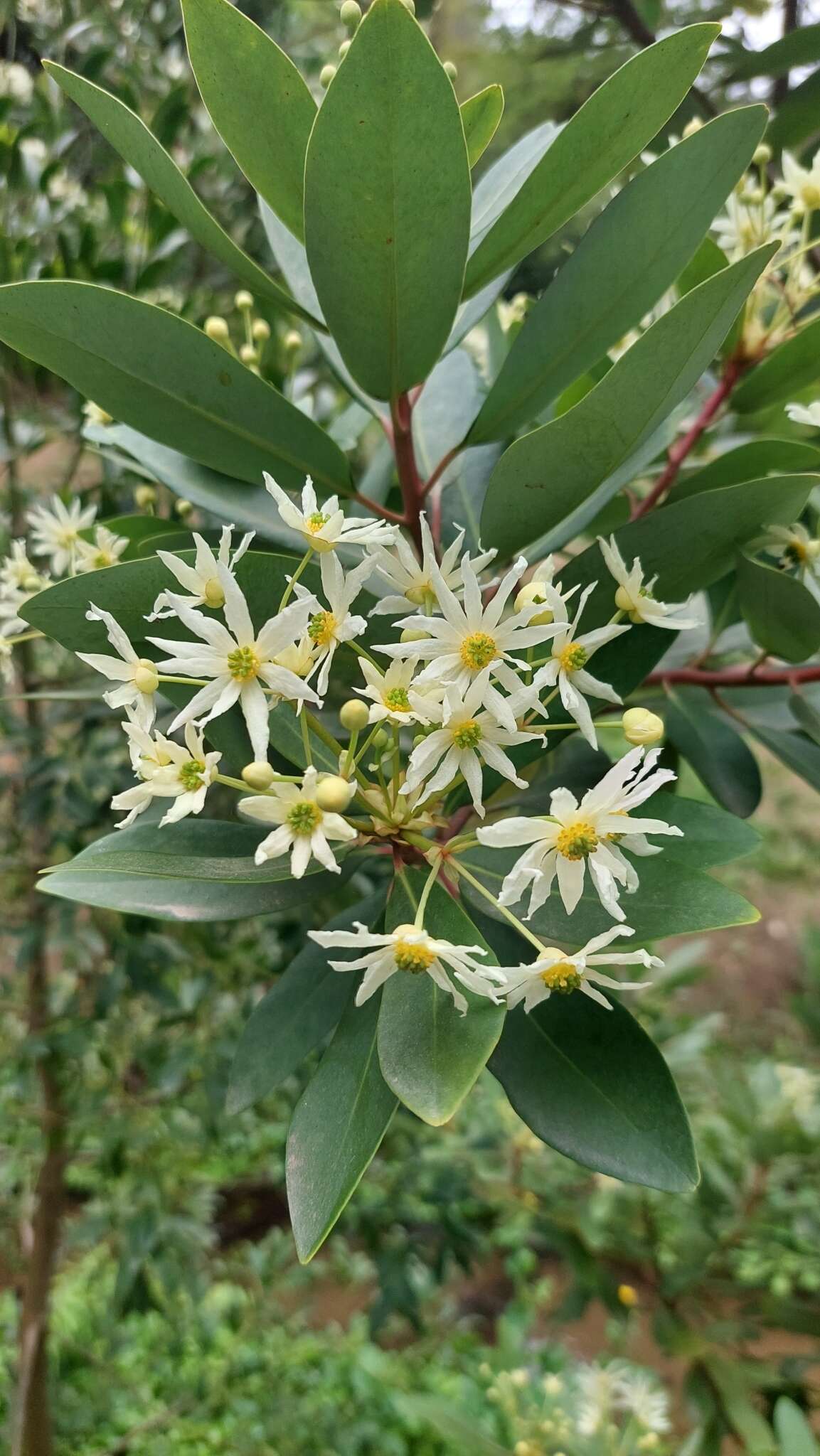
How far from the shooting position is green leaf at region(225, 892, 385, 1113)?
57 cm

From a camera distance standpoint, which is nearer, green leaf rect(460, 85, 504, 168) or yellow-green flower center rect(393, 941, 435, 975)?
yellow-green flower center rect(393, 941, 435, 975)

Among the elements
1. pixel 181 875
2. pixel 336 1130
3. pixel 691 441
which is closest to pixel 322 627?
pixel 181 875

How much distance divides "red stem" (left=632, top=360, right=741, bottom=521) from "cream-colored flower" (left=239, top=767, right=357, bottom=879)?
0.34 metres

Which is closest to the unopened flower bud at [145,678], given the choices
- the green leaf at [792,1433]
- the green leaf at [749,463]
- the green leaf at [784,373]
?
the green leaf at [749,463]

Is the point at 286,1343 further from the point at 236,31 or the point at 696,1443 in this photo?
the point at 236,31

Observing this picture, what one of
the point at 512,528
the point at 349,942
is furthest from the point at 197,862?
the point at 512,528

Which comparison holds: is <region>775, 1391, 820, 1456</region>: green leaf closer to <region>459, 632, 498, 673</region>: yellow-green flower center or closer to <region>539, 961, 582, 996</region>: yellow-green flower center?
<region>539, 961, 582, 996</region>: yellow-green flower center

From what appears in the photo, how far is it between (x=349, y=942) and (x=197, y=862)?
4.7 inches

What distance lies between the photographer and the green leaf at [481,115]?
0.54 m

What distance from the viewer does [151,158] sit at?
0.47 metres

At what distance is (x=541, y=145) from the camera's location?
0.62 m

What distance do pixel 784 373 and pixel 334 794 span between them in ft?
1.55

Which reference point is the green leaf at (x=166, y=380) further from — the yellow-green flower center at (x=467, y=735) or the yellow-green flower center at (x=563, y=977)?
the yellow-green flower center at (x=563, y=977)

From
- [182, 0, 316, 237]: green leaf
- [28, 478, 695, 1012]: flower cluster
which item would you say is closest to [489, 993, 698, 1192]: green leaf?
[28, 478, 695, 1012]: flower cluster
